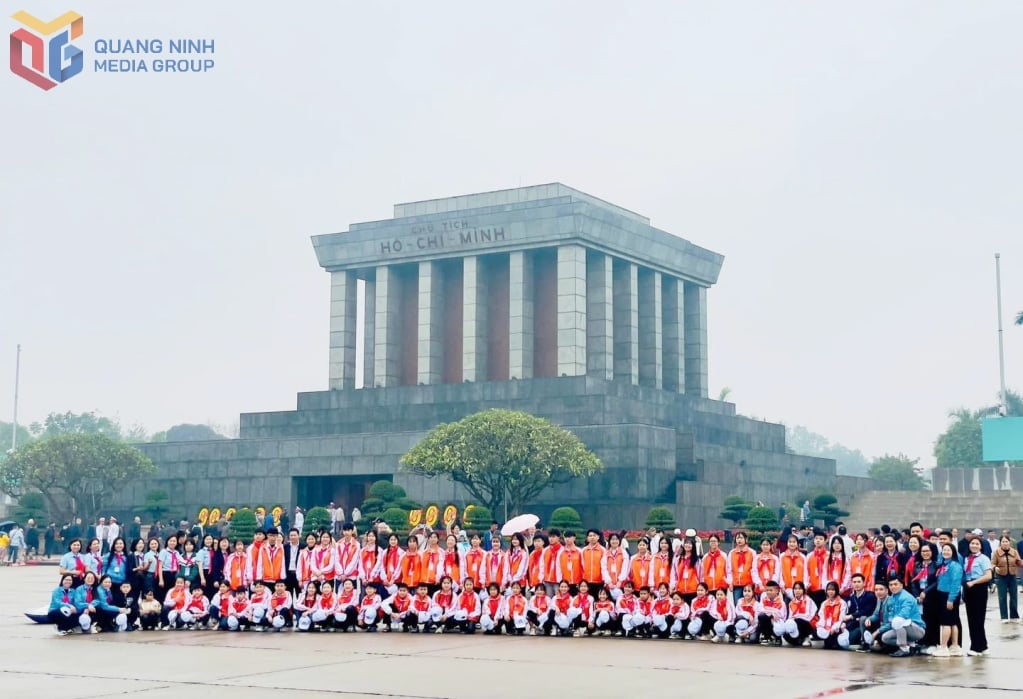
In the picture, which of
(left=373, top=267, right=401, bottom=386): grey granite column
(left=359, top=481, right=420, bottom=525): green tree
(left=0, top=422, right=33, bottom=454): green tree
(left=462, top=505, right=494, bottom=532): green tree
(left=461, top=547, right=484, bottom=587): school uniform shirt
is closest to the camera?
(left=461, top=547, right=484, bottom=587): school uniform shirt

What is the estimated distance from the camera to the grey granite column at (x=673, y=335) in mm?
63406

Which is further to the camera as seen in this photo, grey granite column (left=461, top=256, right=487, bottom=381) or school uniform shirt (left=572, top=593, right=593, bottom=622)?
grey granite column (left=461, top=256, right=487, bottom=381)

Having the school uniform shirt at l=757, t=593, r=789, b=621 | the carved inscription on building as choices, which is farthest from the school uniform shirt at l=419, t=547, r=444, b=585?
the carved inscription on building

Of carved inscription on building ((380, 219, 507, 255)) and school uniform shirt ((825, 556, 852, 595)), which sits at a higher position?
carved inscription on building ((380, 219, 507, 255))

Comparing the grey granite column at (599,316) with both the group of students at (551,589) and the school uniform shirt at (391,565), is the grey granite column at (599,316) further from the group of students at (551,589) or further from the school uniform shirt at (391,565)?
the school uniform shirt at (391,565)

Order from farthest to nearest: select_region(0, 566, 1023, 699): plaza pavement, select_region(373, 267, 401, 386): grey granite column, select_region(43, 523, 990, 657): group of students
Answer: select_region(373, 267, 401, 386): grey granite column
select_region(43, 523, 990, 657): group of students
select_region(0, 566, 1023, 699): plaza pavement

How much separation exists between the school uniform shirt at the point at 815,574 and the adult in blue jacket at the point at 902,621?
78.0 inches

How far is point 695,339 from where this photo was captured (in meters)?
65.8

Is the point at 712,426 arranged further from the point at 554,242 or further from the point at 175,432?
the point at 175,432

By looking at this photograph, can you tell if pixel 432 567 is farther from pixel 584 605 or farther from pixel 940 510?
pixel 940 510

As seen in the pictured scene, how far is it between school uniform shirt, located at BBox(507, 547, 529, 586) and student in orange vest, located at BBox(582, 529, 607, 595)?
3.38 feet

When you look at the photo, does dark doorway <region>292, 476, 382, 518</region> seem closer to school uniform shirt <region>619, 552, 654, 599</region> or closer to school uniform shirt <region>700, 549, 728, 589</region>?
school uniform shirt <region>619, 552, 654, 599</region>

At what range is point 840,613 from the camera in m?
18.0

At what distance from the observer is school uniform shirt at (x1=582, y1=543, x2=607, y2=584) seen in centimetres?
2078
